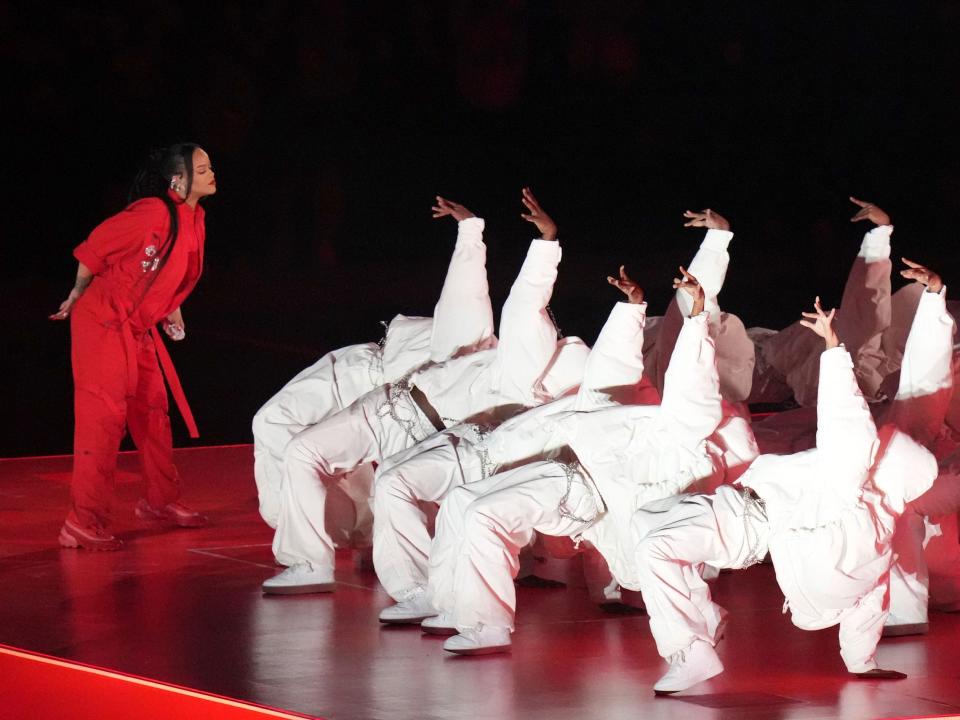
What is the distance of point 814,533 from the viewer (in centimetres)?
374

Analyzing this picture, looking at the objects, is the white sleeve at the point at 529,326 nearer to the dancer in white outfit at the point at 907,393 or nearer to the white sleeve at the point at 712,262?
the white sleeve at the point at 712,262

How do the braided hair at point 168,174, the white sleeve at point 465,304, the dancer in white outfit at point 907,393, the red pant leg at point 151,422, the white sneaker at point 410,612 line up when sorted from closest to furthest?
Result: 1. the dancer in white outfit at point 907,393
2. the white sneaker at point 410,612
3. the white sleeve at point 465,304
4. the braided hair at point 168,174
5. the red pant leg at point 151,422

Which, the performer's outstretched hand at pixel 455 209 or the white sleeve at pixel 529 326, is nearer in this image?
the white sleeve at pixel 529 326

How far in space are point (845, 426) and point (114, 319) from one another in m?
2.79

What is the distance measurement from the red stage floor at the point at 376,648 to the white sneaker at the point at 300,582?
0.05 m

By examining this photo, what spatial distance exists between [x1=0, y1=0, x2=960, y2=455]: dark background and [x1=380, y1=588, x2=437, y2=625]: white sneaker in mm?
3719

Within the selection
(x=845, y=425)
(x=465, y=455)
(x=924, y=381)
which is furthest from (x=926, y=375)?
(x=465, y=455)

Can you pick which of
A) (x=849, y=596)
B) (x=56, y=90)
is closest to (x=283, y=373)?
(x=56, y=90)

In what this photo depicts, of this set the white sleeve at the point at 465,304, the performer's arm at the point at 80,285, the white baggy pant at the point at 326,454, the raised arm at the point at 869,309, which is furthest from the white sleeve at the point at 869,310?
the performer's arm at the point at 80,285

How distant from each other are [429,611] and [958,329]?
2.44 meters

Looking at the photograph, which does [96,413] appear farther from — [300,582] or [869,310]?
[869,310]

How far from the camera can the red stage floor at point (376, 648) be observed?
3.67 m

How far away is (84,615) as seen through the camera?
14.9 feet

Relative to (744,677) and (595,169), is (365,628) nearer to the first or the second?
(744,677)
